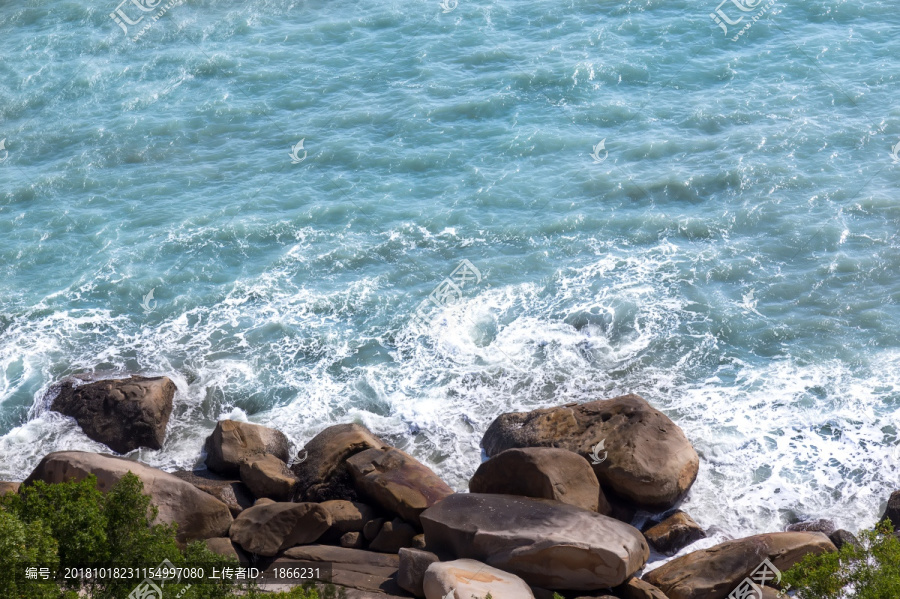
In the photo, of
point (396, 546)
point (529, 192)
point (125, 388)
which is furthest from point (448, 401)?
point (529, 192)

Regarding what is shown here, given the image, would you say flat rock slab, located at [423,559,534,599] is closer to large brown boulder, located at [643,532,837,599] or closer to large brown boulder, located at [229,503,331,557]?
large brown boulder, located at [643,532,837,599]

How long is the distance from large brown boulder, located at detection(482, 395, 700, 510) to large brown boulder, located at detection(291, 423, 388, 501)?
3348mm

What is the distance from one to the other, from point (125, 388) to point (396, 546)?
30.2 feet

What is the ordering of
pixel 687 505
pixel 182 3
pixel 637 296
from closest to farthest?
1. pixel 687 505
2. pixel 637 296
3. pixel 182 3

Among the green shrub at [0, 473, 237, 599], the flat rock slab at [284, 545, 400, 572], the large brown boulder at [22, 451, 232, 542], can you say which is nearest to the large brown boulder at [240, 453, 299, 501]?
the large brown boulder at [22, 451, 232, 542]

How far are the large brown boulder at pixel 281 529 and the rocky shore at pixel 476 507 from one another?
0.10ft

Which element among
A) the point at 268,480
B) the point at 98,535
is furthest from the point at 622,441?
the point at 98,535

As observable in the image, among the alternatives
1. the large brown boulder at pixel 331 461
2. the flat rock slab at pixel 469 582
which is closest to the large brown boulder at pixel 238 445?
the large brown boulder at pixel 331 461

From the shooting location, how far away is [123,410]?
23172 millimetres

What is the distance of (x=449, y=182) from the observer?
3306 centimetres

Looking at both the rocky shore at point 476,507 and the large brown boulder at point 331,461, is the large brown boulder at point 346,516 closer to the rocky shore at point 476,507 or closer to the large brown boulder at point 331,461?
the rocky shore at point 476,507

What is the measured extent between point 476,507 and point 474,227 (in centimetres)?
1412

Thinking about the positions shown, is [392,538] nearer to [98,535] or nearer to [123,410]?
[98,535]

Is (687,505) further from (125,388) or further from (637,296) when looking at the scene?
(125,388)
